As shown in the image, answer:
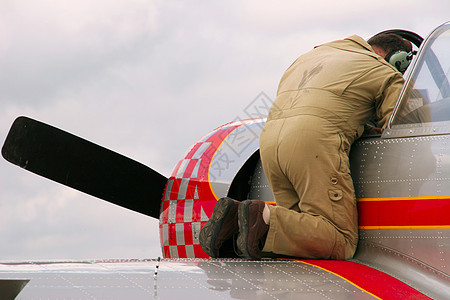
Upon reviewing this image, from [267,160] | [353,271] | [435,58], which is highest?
[435,58]

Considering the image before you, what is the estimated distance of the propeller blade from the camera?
648cm

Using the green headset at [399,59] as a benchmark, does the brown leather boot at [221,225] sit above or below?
below

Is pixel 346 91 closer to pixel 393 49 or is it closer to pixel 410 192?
pixel 410 192

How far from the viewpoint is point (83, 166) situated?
22.0 ft

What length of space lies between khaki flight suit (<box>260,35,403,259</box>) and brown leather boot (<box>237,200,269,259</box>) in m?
0.09

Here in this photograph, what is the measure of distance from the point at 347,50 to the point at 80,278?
8.66ft

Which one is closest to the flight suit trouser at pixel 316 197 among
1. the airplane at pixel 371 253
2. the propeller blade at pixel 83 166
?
the airplane at pixel 371 253

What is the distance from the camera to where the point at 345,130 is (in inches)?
176

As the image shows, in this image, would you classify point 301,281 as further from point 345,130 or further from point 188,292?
point 345,130

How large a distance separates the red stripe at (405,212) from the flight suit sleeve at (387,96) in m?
0.56

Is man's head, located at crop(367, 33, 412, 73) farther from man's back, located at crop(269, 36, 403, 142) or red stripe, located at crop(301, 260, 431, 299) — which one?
red stripe, located at crop(301, 260, 431, 299)

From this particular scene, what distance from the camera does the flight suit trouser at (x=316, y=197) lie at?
4293 mm

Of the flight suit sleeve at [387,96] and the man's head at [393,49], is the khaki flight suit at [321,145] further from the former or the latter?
the man's head at [393,49]

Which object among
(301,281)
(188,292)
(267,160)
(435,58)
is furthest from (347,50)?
(188,292)
